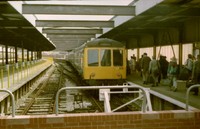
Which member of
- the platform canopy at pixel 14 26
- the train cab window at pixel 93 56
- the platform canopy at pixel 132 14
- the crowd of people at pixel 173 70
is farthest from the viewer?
the train cab window at pixel 93 56

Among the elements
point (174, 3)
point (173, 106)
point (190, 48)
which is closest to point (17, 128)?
point (173, 106)

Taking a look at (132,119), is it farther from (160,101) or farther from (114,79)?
(114,79)

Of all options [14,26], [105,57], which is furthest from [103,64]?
[14,26]

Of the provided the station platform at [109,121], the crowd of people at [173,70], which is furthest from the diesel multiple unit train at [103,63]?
the station platform at [109,121]

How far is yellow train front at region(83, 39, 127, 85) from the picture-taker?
1859 centimetres

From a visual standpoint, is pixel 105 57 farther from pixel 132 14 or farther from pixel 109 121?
pixel 109 121

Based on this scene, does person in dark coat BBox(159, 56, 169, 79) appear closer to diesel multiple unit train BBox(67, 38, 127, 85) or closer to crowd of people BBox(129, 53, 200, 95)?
crowd of people BBox(129, 53, 200, 95)

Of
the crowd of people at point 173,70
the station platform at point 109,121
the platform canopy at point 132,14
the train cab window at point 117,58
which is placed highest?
the platform canopy at point 132,14

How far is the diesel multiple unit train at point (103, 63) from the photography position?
18594 mm

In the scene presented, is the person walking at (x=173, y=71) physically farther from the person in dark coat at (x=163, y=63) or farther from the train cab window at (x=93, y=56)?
the train cab window at (x=93, y=56)

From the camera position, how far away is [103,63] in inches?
740

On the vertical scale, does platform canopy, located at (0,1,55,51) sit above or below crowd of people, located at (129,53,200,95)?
above

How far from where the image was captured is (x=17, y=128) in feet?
20.4

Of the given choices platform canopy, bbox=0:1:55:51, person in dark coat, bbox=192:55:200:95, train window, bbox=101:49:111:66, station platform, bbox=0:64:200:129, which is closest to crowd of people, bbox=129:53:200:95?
person in dark coat, bbox=192:55:200:95
